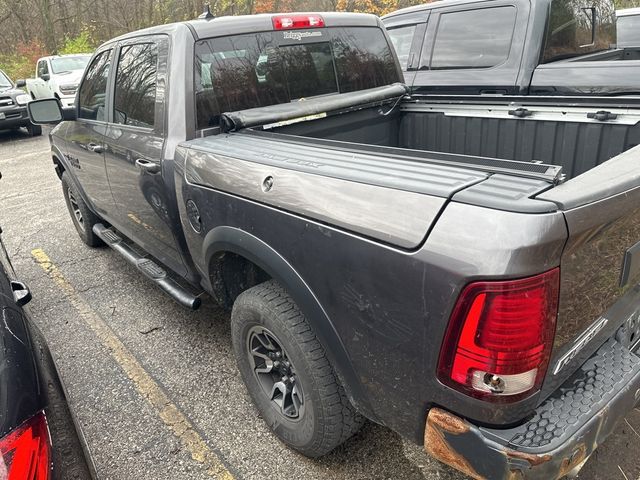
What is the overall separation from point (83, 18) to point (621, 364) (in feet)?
99.4

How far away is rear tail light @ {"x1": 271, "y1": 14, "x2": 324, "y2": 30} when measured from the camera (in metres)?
3.04

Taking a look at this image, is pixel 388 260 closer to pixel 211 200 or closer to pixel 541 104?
pixel 211 200

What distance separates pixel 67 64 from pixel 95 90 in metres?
12.7

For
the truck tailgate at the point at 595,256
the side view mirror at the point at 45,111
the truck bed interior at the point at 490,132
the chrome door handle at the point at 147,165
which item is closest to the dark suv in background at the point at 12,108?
the side view mirror at the point at 45,111

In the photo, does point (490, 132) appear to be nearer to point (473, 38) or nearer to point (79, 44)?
point (473, 38)

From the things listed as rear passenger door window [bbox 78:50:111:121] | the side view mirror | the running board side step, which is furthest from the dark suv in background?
the running board side step

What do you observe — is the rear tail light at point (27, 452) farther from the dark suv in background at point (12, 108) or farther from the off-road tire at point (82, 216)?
the dark suv in background at point (12, 108)

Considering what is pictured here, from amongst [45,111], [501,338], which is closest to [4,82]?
[45,111]

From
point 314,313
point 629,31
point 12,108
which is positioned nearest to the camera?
point 314,313

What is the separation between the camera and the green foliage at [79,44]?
24.2 metres

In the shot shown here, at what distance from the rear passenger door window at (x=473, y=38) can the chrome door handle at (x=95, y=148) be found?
144 inches

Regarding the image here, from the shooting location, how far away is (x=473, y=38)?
5.28 m

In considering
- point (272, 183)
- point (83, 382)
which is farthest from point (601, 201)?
point (83, 382)

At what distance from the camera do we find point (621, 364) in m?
1.75
